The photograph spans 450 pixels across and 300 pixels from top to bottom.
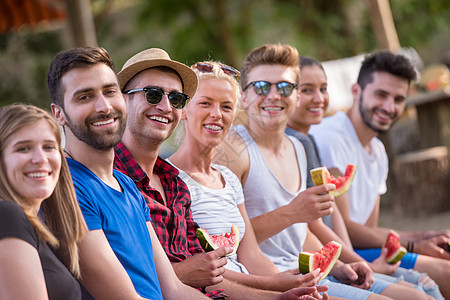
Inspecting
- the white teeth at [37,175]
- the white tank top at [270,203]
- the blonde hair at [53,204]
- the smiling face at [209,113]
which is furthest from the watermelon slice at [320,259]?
the white teeth at [37,175]

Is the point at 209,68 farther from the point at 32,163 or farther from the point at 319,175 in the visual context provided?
the point at 32,163

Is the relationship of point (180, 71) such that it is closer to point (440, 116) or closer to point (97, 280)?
point (97, 280)

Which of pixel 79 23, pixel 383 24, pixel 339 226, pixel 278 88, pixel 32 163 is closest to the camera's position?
pixel 32 163

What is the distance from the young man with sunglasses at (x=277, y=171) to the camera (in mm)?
3801

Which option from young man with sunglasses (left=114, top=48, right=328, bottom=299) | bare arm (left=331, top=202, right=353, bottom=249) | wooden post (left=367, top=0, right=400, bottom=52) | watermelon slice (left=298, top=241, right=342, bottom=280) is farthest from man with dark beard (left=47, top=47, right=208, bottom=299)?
wooden post (left=367, top=0, right=400, bottom=52)

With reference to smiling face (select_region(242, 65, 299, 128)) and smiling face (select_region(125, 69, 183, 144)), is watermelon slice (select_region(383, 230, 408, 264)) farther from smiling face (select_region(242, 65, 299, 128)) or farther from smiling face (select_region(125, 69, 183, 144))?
smiling face (select_region(125, 69, 183, 144))

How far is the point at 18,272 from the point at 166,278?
986 mm

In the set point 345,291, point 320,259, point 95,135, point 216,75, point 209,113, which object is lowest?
point 345,291

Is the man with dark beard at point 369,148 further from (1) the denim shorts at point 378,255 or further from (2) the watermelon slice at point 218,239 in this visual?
(2) the watermelon slice at point 218,239

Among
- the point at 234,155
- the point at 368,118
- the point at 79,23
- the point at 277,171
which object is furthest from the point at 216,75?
the point at 79,23

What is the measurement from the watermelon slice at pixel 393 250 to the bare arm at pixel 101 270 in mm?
2614

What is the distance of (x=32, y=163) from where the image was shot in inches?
86.0

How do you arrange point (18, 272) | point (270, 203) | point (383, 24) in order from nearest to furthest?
point (18, 272) < point (270, 203) < point (383, 24)

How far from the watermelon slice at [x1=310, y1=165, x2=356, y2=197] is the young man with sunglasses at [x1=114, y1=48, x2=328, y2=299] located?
0.78m
